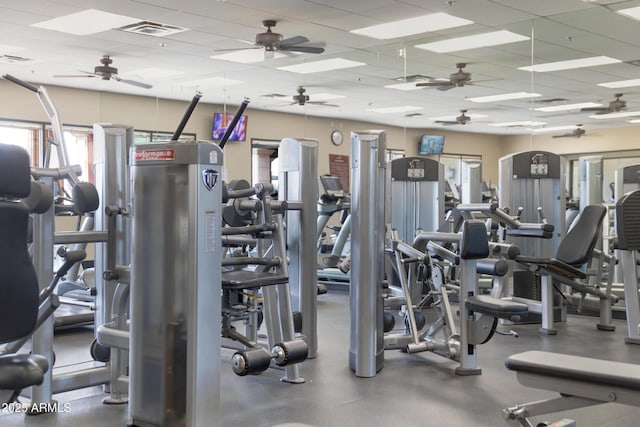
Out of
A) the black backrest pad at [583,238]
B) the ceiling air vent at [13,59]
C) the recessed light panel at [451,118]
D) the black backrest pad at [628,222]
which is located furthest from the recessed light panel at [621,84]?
the ceiling air vent at [13,59]

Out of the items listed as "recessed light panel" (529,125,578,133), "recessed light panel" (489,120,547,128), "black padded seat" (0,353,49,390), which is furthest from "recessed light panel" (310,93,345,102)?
"black padded seat" (0,353,49,390)

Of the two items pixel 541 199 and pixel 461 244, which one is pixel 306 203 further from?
pixel 541 199

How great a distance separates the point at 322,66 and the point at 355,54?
0.80 metres

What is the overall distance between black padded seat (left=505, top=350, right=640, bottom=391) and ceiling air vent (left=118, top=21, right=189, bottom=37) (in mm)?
6532

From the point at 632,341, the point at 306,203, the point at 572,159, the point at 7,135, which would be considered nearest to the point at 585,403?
the point at 306,203

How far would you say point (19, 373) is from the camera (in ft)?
6.19

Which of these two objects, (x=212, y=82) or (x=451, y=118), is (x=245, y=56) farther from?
(x=451, y=118)

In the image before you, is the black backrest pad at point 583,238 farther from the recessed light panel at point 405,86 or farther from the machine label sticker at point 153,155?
the machine label sticker at point 153,155

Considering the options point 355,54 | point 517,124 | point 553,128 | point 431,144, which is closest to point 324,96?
point 355,54

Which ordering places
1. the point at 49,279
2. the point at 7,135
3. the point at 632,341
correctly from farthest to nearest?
the point at 7,135
the point at 632,341
the point at 49,279

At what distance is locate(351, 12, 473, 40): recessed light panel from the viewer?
7379 mm

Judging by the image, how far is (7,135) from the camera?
963 cm

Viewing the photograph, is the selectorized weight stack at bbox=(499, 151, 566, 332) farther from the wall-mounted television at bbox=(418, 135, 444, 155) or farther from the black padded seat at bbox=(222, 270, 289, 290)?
the black padded seat at bbox=(222, 270, 289, 290)

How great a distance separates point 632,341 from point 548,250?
1.45 meters
